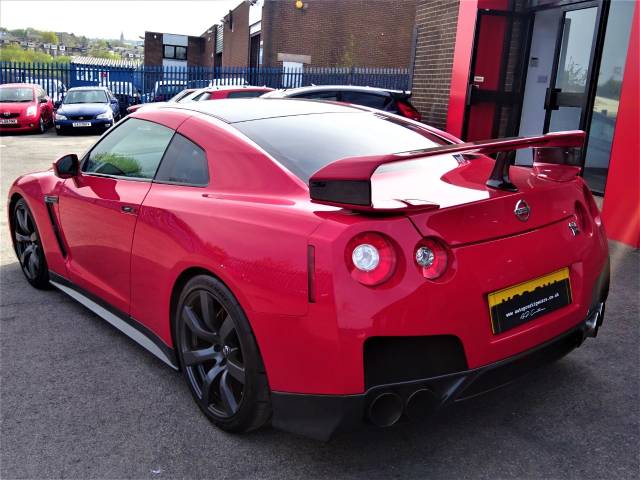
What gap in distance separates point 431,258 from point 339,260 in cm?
35

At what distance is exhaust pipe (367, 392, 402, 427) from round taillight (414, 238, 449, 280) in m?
0.45

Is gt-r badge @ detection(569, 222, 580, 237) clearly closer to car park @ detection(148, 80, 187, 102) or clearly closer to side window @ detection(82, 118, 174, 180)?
side window @ detection(82, 118, 174, 180)

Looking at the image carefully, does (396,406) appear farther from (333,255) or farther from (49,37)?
(49,37)

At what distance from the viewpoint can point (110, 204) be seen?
350cm

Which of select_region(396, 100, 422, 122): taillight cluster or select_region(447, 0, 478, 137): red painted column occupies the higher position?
select_region(447, 0, 478, 137): red painted column

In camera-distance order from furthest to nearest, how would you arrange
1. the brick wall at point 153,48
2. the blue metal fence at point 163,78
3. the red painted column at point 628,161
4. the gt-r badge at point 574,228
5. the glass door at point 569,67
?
1. the brick wall at point 153,48
2. the blue metal fence at point 163,78
3. the glass door at point 569,67
4. the red painted column at point 628,161
5. the gt-r badge at point 574,228

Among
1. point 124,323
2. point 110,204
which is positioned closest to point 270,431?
point 124,323

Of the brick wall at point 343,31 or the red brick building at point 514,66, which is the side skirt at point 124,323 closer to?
the red brick building at point 514,66

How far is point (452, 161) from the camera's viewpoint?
9.92 feet

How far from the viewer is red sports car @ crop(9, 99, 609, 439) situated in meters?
2.19

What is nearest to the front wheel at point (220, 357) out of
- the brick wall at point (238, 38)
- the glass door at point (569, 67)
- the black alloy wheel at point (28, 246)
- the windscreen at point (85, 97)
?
the black alloy wheel at point (28, 246)

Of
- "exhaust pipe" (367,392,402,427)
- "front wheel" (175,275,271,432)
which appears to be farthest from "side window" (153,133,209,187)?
"exhaust pipe" (367,392,402,427)

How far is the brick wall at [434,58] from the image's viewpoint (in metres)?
9.47

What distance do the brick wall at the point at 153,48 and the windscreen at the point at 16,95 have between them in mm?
46410
